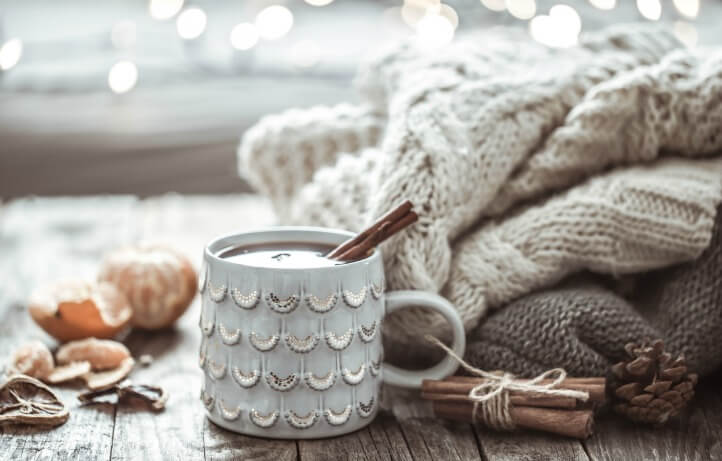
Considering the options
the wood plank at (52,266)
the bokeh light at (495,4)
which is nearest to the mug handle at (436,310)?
the wood plank at (52,266)

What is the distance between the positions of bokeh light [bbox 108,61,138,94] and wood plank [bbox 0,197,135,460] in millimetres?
266

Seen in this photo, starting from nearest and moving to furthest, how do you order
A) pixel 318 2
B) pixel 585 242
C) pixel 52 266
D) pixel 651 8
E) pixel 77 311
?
pixel 585 242 < pixel 77 311 < pixel 52 266 < pixel 651 8 < pixel 318 2

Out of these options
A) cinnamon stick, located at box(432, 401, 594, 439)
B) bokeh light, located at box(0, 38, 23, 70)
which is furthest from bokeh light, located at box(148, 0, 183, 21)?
cinnamon stick, located at box(432, 401, 594, 439)

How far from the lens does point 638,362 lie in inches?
27.0

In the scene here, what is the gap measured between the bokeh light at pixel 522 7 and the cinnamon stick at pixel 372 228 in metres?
1.14

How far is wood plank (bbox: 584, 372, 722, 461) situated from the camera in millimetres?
664

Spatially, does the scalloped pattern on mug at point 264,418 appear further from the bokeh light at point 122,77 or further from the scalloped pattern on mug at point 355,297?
the bokeh light at point 122,77

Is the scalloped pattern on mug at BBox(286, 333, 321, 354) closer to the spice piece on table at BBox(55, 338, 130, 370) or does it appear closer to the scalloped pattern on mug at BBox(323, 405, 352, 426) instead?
the scalloped pattern on mug at BBox(323, 405, 352, 426)

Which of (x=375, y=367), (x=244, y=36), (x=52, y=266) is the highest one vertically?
(x=244, y=36)

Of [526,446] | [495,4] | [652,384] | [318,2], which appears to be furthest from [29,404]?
[495,4]

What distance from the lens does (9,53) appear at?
1555 millimetres

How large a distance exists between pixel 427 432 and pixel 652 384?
0.18 metres

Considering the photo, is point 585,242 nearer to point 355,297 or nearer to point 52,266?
point 355,297

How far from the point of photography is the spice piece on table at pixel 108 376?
76 centimetres
